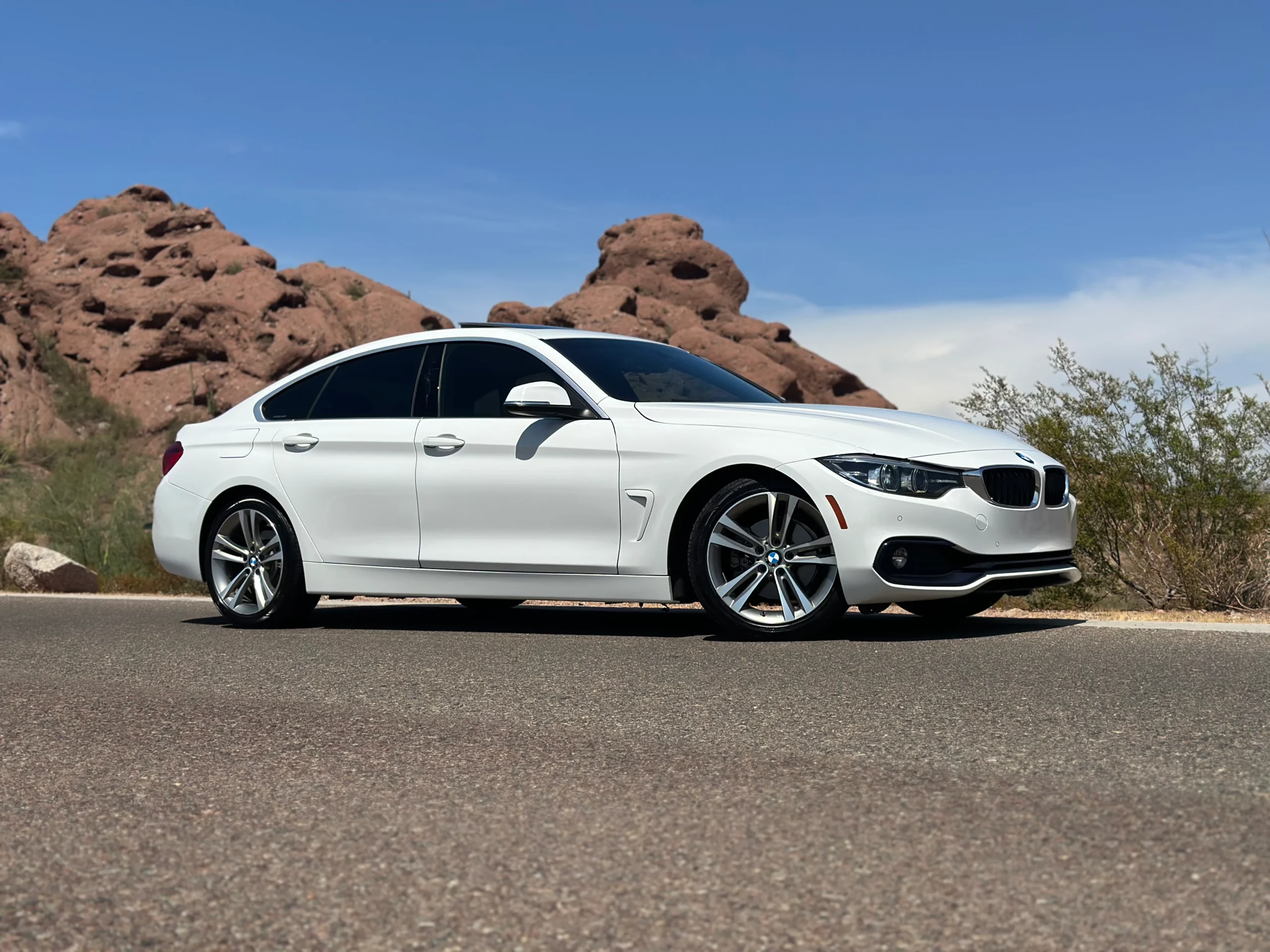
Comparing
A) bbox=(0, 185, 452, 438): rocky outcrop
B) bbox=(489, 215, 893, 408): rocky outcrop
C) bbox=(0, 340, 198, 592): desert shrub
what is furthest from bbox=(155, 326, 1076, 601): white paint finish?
bbox=(489, 215, 893, 408): rocky outcrop

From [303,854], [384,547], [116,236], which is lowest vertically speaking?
[303,854]

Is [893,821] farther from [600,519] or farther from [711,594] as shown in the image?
[600,519]

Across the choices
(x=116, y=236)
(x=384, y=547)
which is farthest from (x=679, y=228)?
(x=384, y=547)

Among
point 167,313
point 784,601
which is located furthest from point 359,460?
point 167,313

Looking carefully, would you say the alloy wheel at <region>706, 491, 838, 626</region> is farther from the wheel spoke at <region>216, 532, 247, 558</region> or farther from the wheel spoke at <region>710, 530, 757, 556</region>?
the wheel spoke at <region>216, 532, 247, 558</region>

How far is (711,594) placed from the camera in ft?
24.2

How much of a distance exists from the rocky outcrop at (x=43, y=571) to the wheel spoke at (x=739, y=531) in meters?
8.85

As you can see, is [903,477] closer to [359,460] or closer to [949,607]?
[949,607]

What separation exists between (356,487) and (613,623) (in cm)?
167

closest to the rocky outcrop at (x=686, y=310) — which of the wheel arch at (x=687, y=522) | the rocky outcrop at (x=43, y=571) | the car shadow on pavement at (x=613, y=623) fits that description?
the rocky outcrop at (x=43, y=571)

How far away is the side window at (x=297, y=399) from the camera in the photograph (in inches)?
357

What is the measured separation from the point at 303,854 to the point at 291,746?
4.73 ft

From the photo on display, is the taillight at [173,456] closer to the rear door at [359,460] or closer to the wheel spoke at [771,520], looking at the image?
the rear door at [359,460]

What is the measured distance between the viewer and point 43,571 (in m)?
14.0
